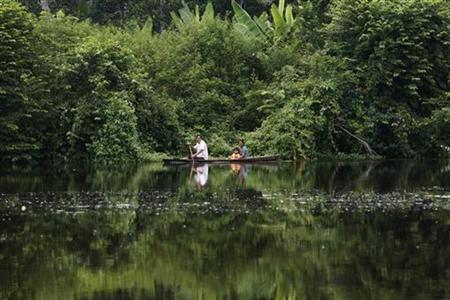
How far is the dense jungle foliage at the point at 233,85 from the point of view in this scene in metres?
35.5

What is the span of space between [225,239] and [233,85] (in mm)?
27084

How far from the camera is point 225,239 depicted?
14.6 m

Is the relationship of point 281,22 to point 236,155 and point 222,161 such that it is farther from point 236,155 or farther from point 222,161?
point 222,161

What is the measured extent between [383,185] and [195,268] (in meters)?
13.3

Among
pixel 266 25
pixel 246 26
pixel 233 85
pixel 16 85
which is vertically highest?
pixel 266 25

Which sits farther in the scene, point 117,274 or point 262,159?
point 262,159

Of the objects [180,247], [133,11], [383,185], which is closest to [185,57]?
[133,11]

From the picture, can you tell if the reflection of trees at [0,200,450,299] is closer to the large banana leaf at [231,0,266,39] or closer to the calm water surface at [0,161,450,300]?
the calm water surface at [0,161,450,300]

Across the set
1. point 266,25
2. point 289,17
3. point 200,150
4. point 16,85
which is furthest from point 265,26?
point 16,85

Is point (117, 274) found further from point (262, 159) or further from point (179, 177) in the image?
point (262, 159)

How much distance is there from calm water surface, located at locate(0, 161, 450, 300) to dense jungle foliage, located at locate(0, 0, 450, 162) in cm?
971

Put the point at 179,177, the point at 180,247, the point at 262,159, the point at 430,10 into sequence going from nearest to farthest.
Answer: the point at 180,247 → the point at 179,177 → the point at 262,159 → the point at 430,10

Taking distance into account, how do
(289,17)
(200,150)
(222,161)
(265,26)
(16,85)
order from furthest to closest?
1. (265,26)
2. (289,17)
3. (16,85)
4. (200,150)
5. (222,161)

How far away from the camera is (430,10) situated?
129 ft
